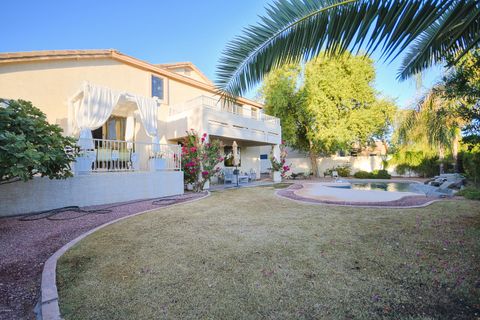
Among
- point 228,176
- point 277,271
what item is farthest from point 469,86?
point 228,176

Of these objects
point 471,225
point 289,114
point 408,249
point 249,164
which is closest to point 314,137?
point 289,114

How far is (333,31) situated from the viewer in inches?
82.6

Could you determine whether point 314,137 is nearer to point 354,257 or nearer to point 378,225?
point 378,225

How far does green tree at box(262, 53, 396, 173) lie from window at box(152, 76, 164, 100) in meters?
8.80

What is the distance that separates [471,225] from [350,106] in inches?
599

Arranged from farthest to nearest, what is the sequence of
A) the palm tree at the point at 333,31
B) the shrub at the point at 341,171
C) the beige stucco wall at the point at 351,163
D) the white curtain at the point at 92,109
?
1. the beige stucco wall at the point at 351,163
2. the shrub at the point at 341,171
3. the white curtain at the point at 92,109
4. the palm tree at the point at 333,31

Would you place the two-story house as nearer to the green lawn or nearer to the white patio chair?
the white patio chair

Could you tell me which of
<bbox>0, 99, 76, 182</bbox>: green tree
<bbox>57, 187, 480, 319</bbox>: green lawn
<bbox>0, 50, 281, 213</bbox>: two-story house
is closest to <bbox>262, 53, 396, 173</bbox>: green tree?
<bbox>0, 50, 281, 213</bbox>: two-story house

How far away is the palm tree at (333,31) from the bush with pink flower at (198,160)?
775 cm

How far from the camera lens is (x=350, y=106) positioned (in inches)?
709

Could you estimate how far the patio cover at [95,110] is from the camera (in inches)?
316

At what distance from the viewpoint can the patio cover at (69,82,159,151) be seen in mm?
8039

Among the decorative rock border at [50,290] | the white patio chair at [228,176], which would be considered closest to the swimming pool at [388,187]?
the white patio chair at [228,176]

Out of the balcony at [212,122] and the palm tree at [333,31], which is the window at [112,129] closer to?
the balcony at [212,122]
